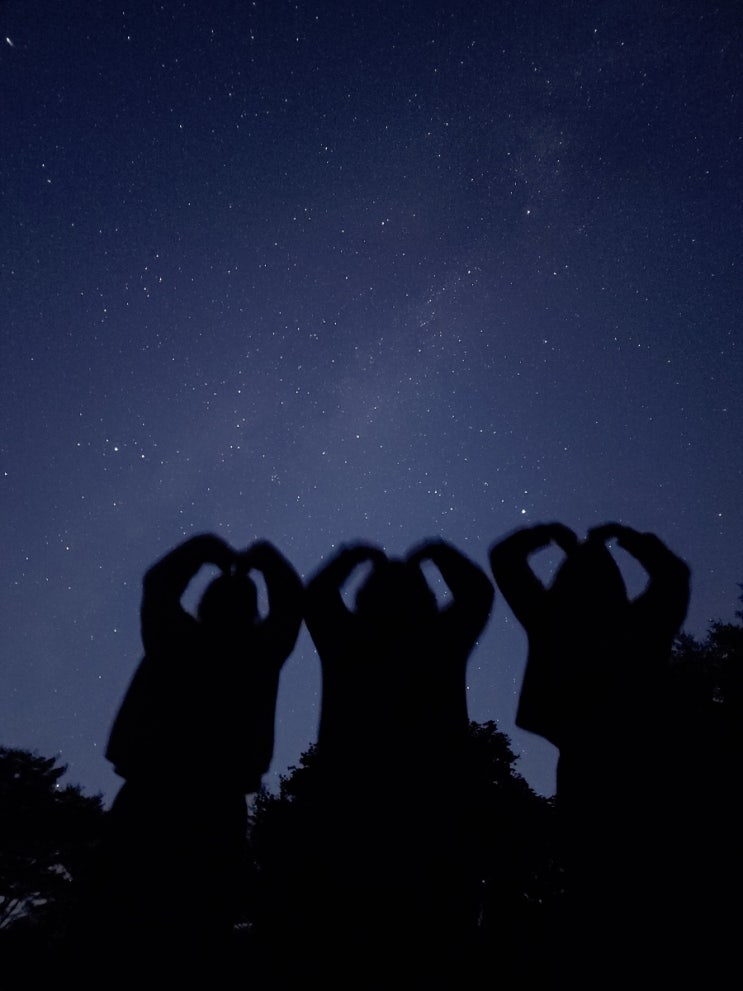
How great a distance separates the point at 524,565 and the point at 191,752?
1.97 m

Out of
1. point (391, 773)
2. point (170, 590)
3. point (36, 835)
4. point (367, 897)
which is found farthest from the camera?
point (36, 835)

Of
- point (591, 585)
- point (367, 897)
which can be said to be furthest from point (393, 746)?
point (591, 585)

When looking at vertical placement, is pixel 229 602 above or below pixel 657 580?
above

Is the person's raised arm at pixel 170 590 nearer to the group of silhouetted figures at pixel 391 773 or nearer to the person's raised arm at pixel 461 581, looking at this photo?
the group of silhouetted figures at pixel 391 773

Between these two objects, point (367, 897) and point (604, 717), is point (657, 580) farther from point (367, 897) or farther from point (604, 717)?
point (367, 897)

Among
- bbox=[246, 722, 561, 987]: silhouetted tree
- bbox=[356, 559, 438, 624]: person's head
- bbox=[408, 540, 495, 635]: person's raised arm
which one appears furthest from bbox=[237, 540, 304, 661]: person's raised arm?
bbox=[408, 540, 495, 635]: person's raised arm

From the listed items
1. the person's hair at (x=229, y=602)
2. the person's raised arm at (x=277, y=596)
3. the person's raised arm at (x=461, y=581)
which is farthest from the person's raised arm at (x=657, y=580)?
the person's hair at (x=229, y=602)

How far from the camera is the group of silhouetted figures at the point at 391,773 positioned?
5.85ft

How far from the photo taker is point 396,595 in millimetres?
2932

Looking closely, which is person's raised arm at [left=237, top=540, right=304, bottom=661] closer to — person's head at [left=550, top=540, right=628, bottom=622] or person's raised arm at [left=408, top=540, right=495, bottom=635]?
person's raised arm at [left=408, top=540, right=495, bottom=635]

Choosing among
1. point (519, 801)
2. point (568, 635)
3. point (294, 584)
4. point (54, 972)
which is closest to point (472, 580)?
point (568, 635)

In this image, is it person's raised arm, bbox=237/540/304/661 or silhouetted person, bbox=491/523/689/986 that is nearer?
silhouetted person, bbox=491/523/689/986

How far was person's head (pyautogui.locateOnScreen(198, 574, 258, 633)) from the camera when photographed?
2779 millimetres

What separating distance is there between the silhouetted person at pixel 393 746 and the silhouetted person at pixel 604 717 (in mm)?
374
